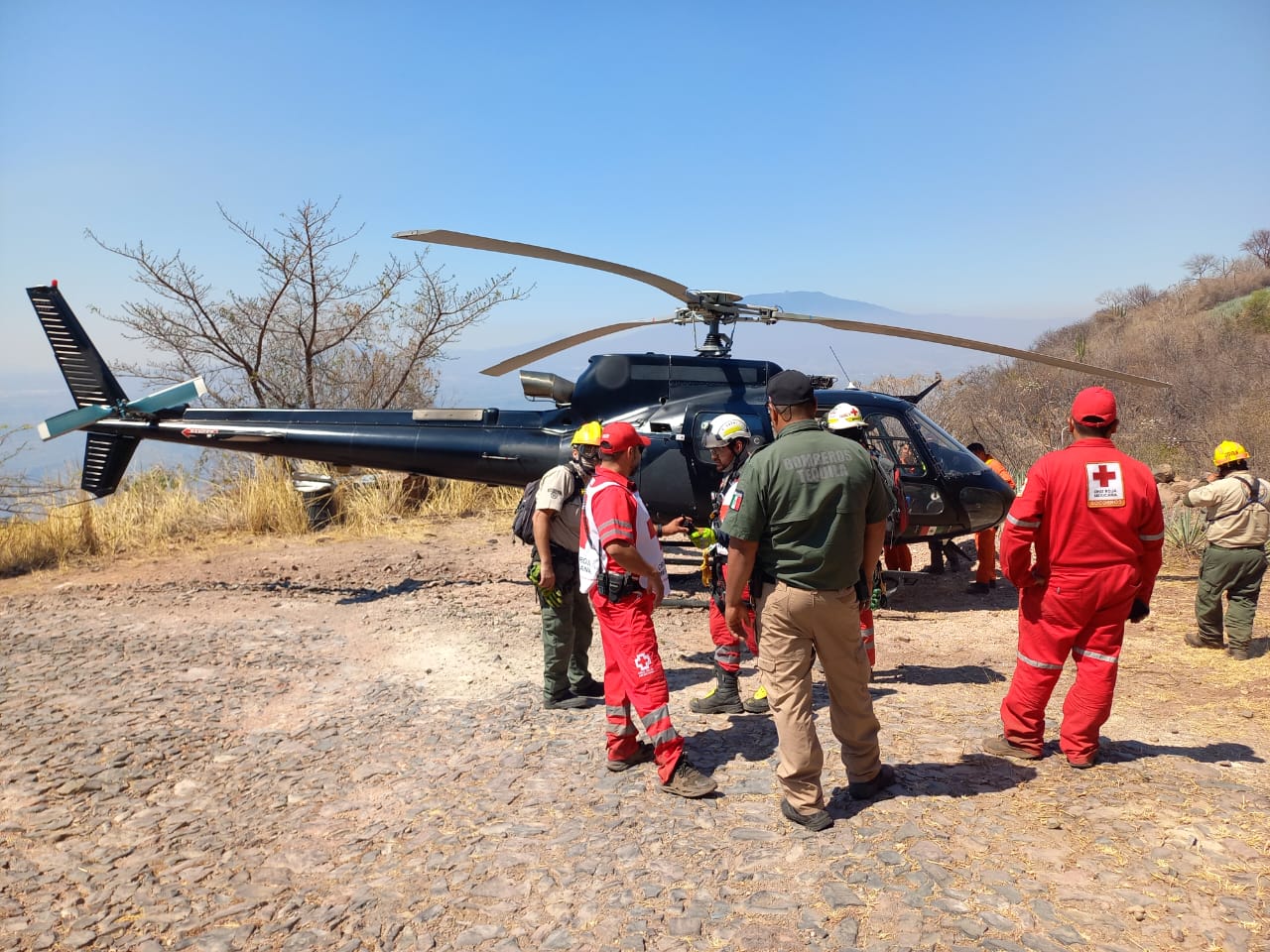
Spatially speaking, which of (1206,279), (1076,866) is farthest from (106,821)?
(1206,279)

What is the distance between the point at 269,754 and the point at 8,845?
1.22 metres

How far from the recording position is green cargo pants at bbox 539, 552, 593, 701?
5180mm

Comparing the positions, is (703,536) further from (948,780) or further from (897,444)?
(897,444)

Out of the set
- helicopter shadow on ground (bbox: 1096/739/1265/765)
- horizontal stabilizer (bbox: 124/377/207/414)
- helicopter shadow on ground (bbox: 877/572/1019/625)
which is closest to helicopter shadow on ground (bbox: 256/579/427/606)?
horizontal stabilizer (bbox: 124/377/207/414)

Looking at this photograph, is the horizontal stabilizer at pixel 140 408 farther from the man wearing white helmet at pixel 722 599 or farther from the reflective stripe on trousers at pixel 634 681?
the reflective stripe on trousers at pixel 634 681

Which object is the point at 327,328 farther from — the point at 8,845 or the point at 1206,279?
the point at 1206,279

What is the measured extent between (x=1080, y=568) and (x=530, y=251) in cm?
417

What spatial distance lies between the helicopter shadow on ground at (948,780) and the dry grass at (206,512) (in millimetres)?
8810

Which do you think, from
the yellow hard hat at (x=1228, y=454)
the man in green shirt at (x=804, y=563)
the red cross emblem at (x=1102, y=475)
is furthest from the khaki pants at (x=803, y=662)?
the yellow hard hat at (x=1228, y=454)

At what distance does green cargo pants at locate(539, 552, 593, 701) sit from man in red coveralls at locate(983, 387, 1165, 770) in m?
2.52

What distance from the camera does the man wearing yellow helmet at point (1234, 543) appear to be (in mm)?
6125

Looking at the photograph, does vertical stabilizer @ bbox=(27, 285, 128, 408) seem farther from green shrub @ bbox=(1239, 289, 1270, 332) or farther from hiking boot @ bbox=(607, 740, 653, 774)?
green shrub @ bbox=(1239, 289, 1270, 332)

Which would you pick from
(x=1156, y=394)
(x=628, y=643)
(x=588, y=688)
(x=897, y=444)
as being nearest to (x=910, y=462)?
(x=897, y=444)

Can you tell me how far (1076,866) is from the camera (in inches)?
125
